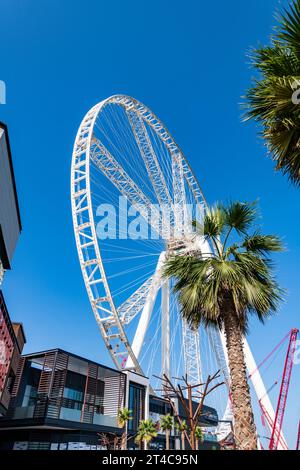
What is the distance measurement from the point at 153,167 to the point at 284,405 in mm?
47129

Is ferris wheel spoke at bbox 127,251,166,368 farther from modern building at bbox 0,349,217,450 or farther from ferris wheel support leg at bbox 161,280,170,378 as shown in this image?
modern building at bbox 0,349,217,450

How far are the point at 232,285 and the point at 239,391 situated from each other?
8.56 ft

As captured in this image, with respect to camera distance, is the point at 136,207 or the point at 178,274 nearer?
the point at 178,274

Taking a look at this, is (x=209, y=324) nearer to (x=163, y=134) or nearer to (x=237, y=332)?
(x=237, y=332)

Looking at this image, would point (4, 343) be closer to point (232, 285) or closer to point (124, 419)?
point (232, 285)

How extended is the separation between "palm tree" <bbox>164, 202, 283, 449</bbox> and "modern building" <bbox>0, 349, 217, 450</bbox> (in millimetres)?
14941

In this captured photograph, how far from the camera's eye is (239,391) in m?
7.99

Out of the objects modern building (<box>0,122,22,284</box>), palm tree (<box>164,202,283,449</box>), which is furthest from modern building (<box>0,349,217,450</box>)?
palm tree (<box>164,202,283,449</box>)


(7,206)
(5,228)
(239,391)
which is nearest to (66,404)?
(5,228)

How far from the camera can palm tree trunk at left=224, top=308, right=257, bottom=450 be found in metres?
7.45

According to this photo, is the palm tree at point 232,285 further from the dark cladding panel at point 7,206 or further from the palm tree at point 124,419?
the palm tree at point 124,419

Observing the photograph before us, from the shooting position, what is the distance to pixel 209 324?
10.2m
